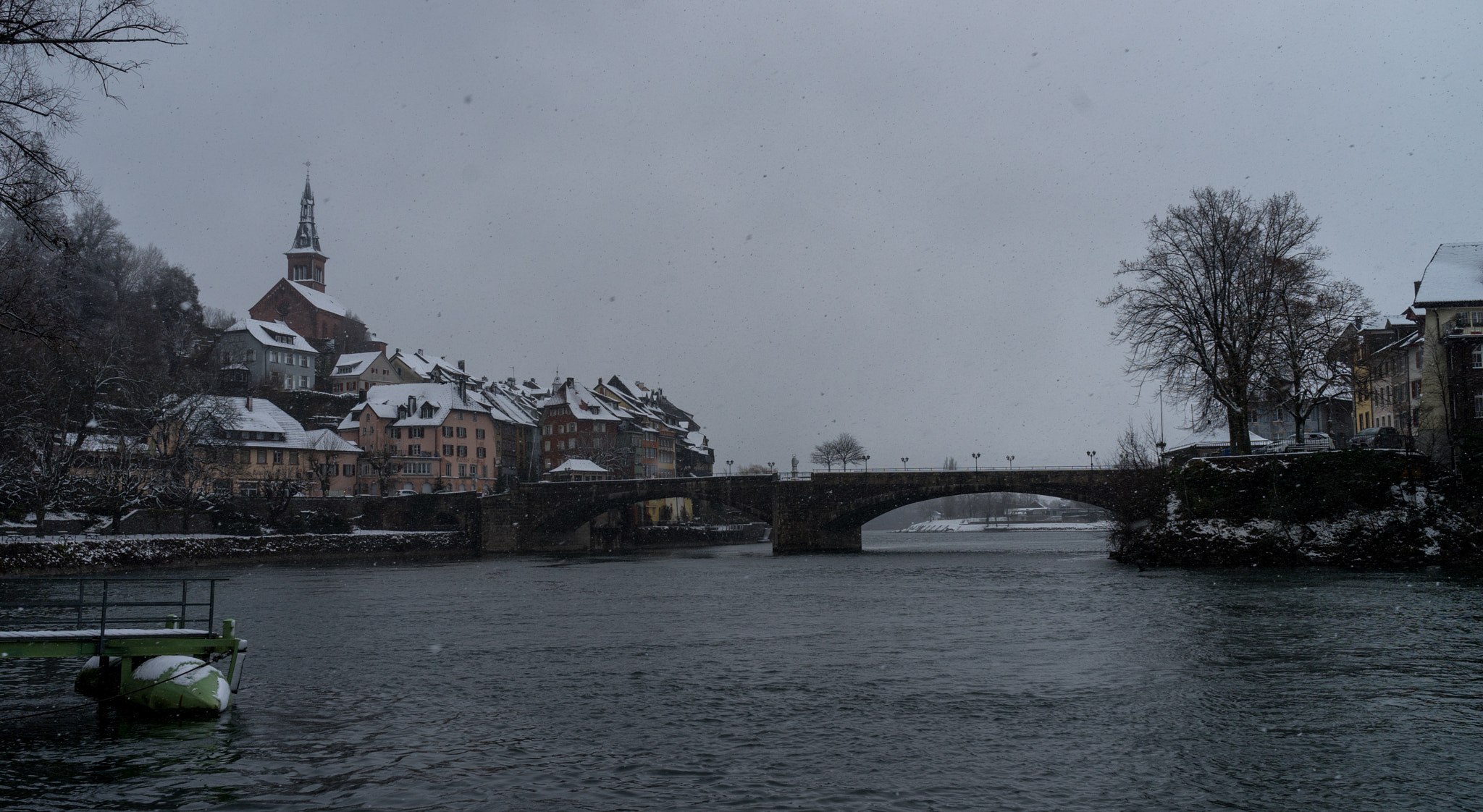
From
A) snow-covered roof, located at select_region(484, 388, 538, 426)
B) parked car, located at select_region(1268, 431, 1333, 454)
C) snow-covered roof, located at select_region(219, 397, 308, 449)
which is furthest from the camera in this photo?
snow-covered roof, located at select_region(484, 388, 538, 426)

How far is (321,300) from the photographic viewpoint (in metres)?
129

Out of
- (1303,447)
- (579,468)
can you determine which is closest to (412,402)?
(579,468)

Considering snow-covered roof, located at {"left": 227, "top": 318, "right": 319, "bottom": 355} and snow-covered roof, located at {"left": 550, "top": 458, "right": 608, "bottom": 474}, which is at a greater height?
snow-covered roof, located at {"left": 227, "top": 318, "right": 319, "bottom": 355}

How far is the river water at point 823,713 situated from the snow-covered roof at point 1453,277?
109 feet

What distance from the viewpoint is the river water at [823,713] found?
12188mm

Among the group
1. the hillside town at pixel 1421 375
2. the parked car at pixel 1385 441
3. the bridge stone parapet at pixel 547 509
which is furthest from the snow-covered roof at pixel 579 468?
the parked car at pixel 1385 441

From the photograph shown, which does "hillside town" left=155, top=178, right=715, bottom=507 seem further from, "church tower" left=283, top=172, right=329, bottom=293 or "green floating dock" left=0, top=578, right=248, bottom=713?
"green floating dock" left=0, top=578, right=248, bottom=713

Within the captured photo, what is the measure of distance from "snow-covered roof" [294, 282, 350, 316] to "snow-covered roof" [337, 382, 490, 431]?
23370 millimetres

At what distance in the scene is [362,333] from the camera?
133 m

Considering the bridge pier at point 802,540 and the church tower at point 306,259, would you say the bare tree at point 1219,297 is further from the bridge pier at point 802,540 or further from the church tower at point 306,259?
the church tower at point 306,259

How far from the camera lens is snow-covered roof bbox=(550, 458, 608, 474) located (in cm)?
10212

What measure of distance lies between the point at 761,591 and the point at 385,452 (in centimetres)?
6072

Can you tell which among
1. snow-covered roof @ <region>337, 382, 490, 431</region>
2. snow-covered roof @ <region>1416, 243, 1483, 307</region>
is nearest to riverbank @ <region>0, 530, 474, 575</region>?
snow-covered roof @ <region>337, 382, 490, 431</region>

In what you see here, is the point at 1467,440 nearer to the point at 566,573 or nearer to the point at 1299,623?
the point at 1299,623
